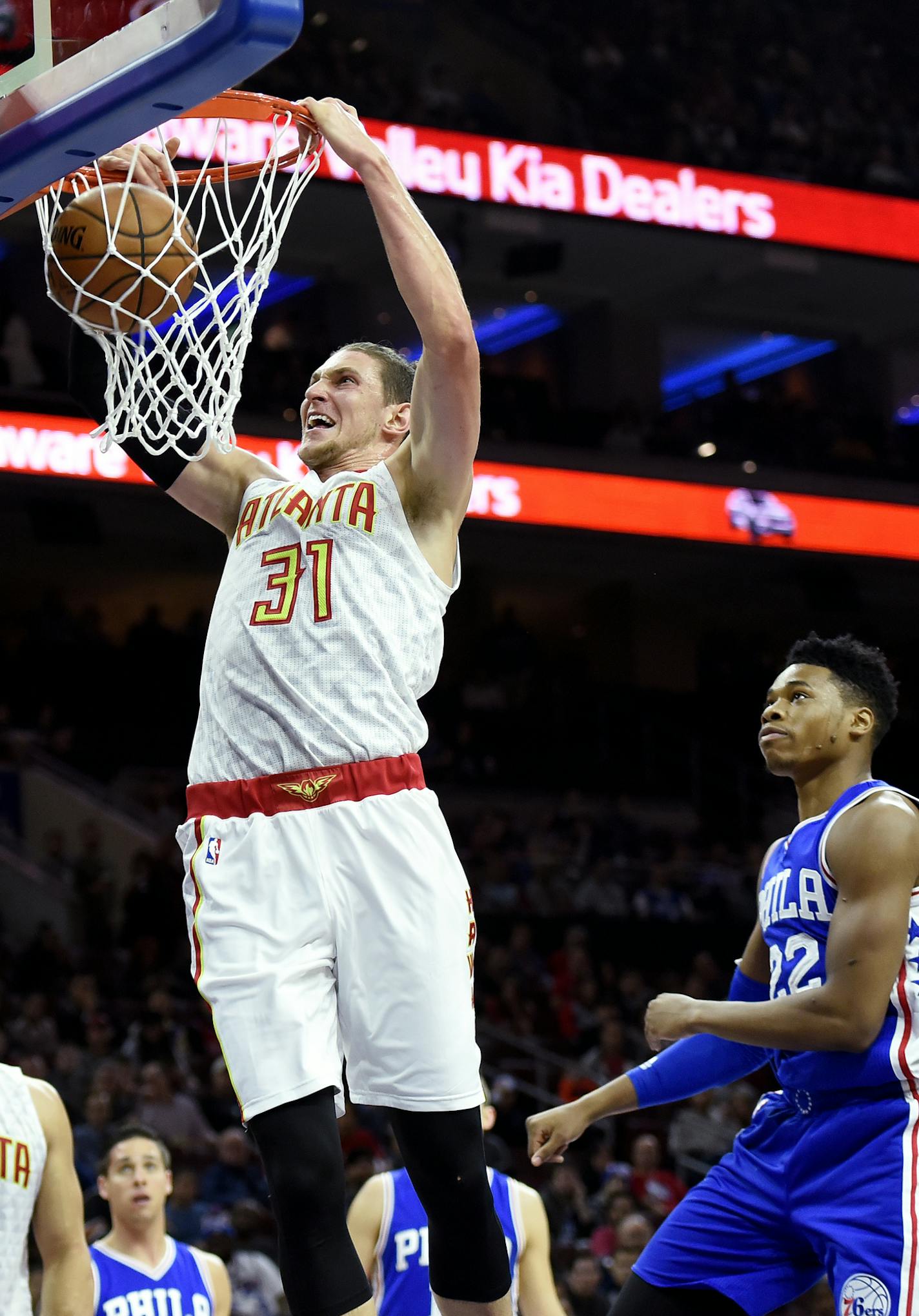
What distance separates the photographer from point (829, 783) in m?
4.34

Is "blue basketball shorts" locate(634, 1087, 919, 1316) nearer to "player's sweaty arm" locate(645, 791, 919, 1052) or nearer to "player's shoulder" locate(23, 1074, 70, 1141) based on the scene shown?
"player's sweaty arm" locate(645, 791, 919, 1052)

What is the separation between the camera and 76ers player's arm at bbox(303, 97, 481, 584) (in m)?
3.42

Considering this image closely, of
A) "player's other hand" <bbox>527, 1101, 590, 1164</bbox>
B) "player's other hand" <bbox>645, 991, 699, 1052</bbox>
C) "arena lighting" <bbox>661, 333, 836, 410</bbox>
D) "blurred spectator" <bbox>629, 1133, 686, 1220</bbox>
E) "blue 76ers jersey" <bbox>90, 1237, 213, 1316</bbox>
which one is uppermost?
"arena lighting" <bbox>661, 333, 836, 410</bbox>

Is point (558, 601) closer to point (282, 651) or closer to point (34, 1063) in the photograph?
point (34, 1063)

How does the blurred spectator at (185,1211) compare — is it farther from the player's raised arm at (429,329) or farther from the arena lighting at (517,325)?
the arena lighting at (517,325)

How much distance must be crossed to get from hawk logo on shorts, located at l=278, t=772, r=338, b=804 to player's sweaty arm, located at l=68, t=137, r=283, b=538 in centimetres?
76

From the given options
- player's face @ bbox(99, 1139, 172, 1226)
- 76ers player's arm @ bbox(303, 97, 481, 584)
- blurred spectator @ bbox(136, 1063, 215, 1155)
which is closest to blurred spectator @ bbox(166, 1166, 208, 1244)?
blurred spectator @ bbox(136, 1063, 215, 1155)

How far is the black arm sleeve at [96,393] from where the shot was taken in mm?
3807

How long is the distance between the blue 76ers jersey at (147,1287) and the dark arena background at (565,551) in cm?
223

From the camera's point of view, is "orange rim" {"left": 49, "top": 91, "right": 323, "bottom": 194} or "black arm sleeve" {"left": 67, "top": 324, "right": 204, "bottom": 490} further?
"black arm sleeve" {"left": 67, "top": 324, "right": 204, "bottom": 490}

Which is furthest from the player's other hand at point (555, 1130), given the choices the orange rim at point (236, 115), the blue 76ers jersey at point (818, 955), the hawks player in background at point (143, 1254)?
the orange rim at point (236, 115)

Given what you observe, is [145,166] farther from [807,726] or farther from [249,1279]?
[249,1279]

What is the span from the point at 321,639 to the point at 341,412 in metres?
0.64

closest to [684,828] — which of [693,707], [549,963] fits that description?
[693,707]
